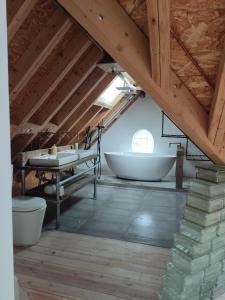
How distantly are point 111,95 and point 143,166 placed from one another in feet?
5.63

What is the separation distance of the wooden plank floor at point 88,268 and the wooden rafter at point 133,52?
Answer: 1.30 m

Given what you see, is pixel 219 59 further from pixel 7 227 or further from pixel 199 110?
pixel 7 227

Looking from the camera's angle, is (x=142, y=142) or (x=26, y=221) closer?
(x=26, y=221)

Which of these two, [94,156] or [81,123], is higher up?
[81,123]

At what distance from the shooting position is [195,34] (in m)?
1.26

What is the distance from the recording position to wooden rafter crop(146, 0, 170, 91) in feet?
3.39

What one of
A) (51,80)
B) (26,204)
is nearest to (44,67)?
(51,80)

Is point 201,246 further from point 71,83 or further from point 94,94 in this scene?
point 94,94

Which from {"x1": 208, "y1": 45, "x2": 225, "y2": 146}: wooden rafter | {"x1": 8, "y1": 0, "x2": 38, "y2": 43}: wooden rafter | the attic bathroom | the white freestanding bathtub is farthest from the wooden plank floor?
the white freestanding bathtub

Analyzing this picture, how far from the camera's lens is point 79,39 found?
8.86 ft

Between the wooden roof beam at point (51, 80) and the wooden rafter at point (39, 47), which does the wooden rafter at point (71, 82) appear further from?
the wooden rafter at point (39, 47)

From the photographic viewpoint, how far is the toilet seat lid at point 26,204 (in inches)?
105

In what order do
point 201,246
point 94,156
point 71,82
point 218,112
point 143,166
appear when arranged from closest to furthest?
point 218,112, point 201,246, point 71,82, point 94,156, point 143,166

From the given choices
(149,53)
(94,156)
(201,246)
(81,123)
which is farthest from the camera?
(81,123)
